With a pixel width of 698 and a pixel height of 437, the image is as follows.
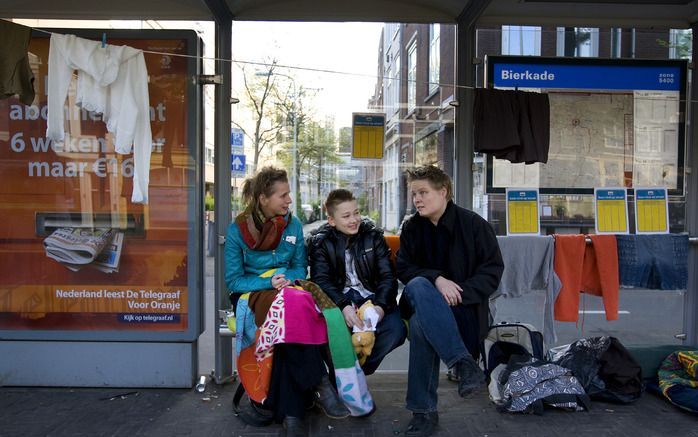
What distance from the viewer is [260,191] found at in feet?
11.8

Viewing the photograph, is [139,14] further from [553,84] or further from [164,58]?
[553,84]

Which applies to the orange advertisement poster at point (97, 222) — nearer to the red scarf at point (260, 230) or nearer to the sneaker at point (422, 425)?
the red scarf at point (260, 230)

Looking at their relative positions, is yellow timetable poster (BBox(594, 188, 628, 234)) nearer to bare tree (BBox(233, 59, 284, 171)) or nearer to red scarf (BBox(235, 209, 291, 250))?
red scarf (BBox(235, 209, 291, 250))

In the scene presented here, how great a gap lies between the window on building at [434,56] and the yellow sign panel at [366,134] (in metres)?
0.53

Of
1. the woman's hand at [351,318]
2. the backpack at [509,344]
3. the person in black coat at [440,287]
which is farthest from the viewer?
the backpack at [509,344]

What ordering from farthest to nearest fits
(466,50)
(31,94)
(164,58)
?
(466,50) < (164,58) < (31,94)

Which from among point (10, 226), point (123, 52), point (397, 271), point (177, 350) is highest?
point (123, 52)

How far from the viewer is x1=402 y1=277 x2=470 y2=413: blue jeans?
3080mm

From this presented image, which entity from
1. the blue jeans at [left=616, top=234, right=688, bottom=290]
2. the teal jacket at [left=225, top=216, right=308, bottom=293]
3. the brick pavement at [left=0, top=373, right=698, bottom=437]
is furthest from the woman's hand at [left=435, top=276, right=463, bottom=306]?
the blue jeans at [left=616, top=234, right=688, bottom=290]

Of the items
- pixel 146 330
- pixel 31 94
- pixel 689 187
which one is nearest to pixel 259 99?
pixel 31 94

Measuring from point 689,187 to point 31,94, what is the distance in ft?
16.0

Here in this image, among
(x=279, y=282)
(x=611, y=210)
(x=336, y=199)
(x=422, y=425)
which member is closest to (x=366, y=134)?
(x=336, y=199)

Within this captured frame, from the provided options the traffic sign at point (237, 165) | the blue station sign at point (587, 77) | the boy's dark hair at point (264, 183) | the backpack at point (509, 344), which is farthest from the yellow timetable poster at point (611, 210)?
the traffic sign at point (237, 165)

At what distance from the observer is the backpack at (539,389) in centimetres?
346
